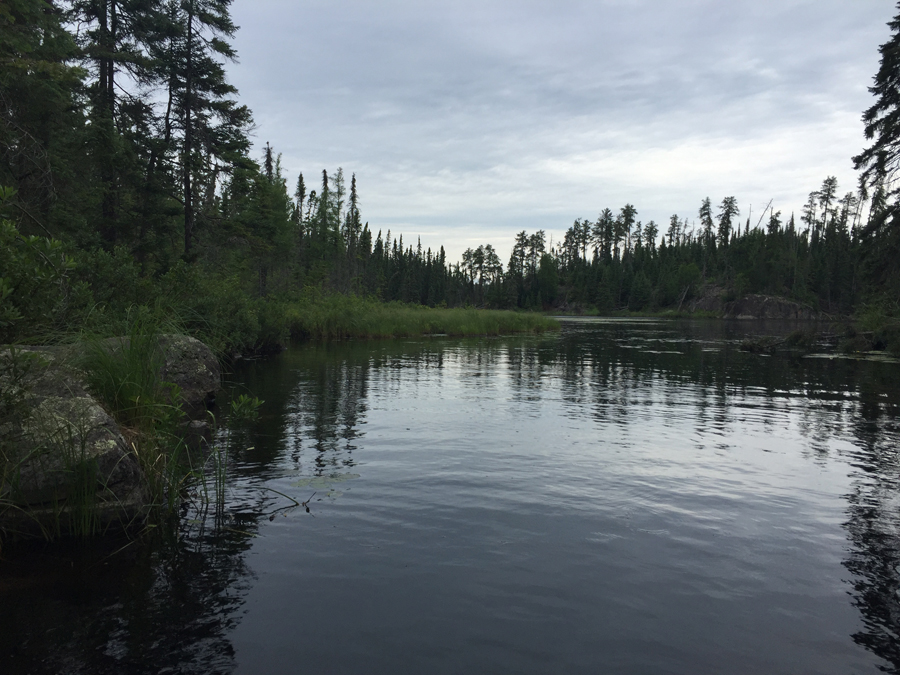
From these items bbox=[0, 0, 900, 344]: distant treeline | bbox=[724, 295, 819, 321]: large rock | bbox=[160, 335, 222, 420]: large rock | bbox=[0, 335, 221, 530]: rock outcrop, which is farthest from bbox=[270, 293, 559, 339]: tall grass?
bbox=[724, 295, 819, 321]: large rock

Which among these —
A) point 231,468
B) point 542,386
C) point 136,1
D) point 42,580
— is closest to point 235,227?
point 136,1

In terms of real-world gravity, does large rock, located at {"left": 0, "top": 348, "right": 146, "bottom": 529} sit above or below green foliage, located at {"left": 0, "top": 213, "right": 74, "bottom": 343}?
below

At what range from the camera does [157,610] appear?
5023mm

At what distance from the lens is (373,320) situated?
39.7m

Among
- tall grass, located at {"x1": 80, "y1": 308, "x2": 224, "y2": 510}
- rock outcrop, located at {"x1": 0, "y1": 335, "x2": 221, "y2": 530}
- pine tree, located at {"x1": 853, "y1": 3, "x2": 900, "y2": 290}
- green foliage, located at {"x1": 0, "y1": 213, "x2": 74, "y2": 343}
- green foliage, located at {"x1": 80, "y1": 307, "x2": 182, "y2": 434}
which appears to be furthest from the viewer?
pine tree, located at {"x1": 853, "y1": 3, "x2": 900, "y2": 290}

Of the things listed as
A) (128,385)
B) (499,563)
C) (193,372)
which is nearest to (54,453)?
(128,385)

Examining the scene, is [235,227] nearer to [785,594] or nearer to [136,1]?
[136,1]

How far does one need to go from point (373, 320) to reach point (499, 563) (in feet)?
113

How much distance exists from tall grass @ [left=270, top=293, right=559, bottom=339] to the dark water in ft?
72.0

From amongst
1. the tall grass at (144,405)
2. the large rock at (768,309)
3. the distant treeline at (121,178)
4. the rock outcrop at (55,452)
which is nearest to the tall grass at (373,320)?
the distant treeline at (121,178)

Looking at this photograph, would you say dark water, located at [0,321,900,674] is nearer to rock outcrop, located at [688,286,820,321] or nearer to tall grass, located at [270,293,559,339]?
tall grass, located at [270,293,559,339]

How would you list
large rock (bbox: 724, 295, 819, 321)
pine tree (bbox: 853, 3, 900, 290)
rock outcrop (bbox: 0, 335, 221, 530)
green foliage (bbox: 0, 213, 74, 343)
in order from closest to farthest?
rock outcrop (bbox: 0, 335, 221, 530)
green foliage (bbox: 0, 213, 74, 343)
pine tree (bbox: 853, 3, 900, 290)
large rock (bbox: 724, 295, 819, 321)

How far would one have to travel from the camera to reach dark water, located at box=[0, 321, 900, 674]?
453 centimetres

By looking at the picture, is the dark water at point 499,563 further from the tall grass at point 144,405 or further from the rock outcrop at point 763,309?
the rock outcrop at point 763,309
